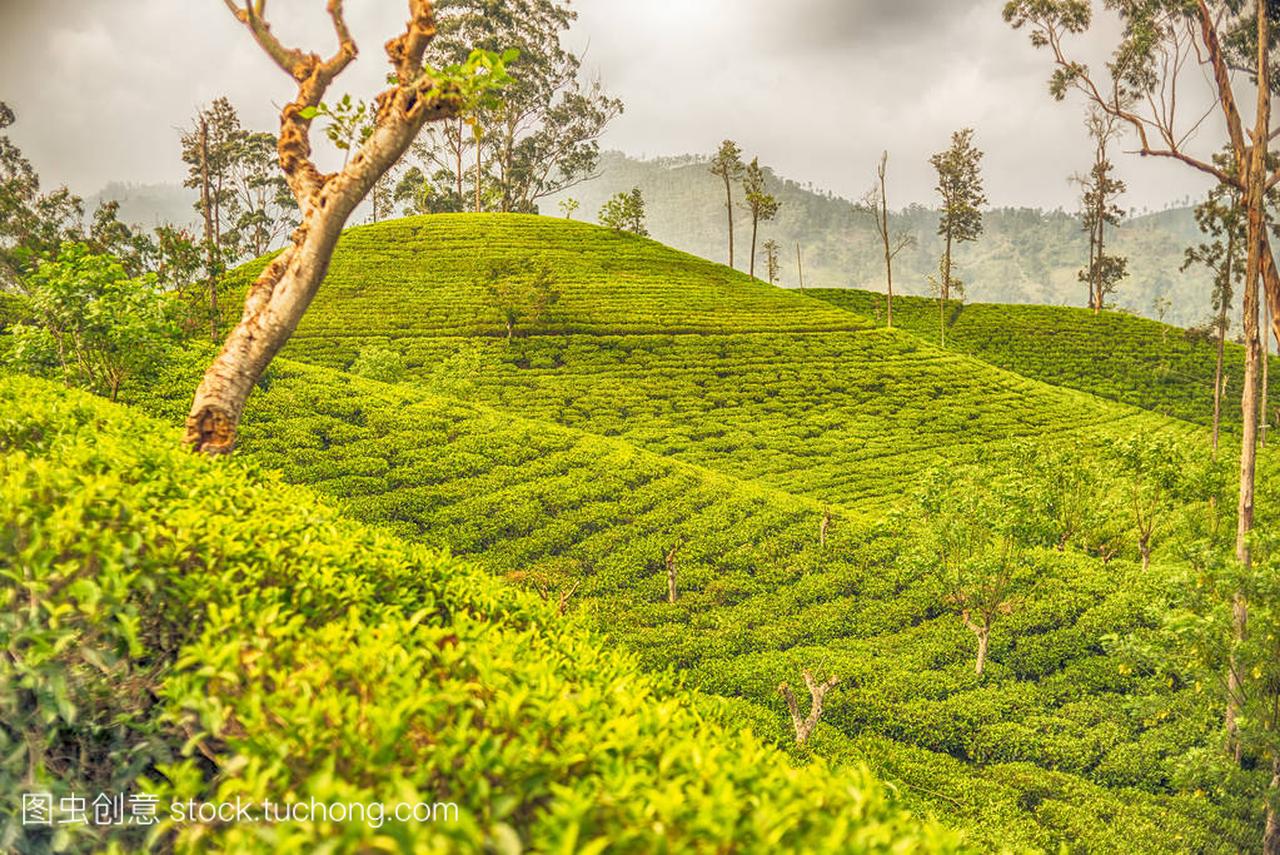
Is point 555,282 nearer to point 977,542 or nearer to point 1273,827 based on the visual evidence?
point 977,542

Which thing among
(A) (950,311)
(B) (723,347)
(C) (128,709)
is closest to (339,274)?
(B) (723,347)

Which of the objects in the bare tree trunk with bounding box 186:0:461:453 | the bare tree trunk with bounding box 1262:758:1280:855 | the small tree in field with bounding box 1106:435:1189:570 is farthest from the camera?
the small tree in field with bounding box 1106:435:1189:570

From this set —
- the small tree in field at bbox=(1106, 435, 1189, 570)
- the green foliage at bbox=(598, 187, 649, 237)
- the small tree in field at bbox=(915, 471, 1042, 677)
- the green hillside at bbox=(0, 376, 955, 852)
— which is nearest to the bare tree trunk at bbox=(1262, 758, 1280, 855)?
the small tree in field at bbox=(915, 471, 1042, 677)

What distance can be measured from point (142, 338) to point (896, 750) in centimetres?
1162

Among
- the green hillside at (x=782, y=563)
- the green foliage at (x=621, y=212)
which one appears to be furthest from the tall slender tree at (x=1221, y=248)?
the green foliage at (x=621, y=212)

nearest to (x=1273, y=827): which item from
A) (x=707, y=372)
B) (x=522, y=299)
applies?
(x=707, y=372)

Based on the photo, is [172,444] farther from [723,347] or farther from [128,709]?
[723,347]

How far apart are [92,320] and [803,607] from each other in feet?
40.8

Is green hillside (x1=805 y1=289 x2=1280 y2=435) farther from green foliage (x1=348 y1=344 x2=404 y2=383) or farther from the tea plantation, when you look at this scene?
green foliage (x1=348 y1=344 x2=404 y2=383)

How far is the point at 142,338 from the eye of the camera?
7840 millimetres

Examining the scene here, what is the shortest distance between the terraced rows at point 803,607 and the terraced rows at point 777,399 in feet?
19.8

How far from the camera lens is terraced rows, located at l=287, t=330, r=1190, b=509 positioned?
24562 mm

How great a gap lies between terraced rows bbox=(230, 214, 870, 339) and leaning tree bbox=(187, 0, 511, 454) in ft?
85.9

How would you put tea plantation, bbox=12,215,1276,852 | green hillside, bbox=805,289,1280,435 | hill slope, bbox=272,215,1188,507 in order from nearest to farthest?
tea plantation, bbox=12,215,1276,852 → hill slope, bbox=272,215,1188,507 → green hillside, bbox=805,289,1280,435
